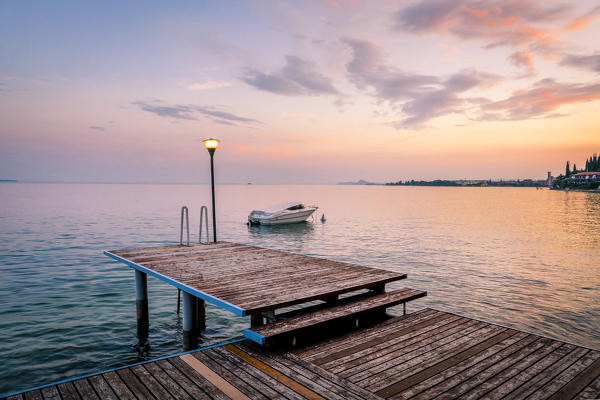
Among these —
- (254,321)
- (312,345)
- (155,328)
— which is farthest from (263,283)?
(155,328)

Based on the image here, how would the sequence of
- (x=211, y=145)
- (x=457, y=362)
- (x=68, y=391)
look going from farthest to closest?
1. (x=211, y=145)
2. (x=457, y=362)
3. (x=68, y=391)

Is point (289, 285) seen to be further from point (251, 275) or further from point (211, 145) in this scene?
point (211, 145)

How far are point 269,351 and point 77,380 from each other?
2485 millimetres

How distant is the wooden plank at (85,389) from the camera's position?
3.85 meters

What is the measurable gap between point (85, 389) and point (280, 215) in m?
37.4

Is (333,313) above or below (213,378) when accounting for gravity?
above

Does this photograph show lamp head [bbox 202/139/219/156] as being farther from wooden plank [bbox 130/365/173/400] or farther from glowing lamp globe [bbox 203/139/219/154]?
wooden plank [bbox 130/365/173/400]

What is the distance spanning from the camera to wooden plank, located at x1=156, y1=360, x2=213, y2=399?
390 cm

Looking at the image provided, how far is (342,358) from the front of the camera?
492 cm

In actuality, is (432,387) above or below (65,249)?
above

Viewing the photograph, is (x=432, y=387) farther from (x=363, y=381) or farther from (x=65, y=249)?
(x=65, y=249)

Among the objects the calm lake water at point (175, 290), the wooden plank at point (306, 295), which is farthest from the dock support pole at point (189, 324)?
the calm lake water at point (175, 290)

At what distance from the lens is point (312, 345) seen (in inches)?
212

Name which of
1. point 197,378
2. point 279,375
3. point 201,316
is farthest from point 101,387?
point 201,316
